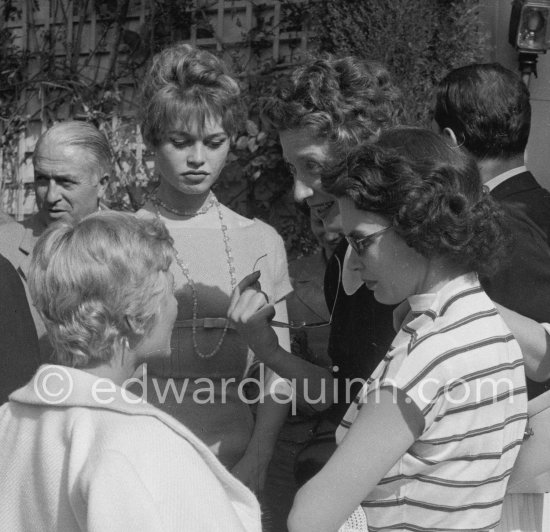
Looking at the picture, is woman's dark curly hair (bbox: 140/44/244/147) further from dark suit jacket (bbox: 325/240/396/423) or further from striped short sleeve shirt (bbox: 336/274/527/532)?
striped short sleeve shirt (bbox: 336/274/527/532)

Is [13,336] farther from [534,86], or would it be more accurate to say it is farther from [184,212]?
[534,86]

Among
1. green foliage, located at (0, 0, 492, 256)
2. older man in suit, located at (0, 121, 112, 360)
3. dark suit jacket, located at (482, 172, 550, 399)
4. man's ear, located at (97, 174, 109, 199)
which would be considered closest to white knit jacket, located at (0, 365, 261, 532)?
dark suit jacket, located at (482, 172, 550, 399)

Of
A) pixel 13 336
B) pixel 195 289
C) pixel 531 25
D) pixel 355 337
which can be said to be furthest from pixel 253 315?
pixel 531 25

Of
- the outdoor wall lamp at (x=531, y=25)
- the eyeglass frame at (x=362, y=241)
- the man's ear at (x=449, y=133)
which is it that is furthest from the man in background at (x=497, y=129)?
the outdoor wall lamp at (x=531, y=25)

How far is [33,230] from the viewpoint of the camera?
303 cm

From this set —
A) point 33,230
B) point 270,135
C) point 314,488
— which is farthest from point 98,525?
point 270,135

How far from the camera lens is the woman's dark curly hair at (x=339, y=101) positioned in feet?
7.33

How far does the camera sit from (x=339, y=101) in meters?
2.24

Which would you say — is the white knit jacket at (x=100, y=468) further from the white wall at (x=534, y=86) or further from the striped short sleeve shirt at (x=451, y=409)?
the white wall at (x=534, y=86)

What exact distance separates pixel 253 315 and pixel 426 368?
2.22ft

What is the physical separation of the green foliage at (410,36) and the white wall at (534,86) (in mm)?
351

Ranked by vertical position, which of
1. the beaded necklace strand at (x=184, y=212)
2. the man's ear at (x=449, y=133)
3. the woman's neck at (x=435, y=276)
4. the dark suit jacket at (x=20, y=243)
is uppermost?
the man's ear at (x=449, y=133)

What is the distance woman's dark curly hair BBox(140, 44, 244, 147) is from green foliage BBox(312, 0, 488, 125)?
162cm

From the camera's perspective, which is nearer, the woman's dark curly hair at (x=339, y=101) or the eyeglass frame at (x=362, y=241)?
the eyeglass frame at (x=362, y=241)
